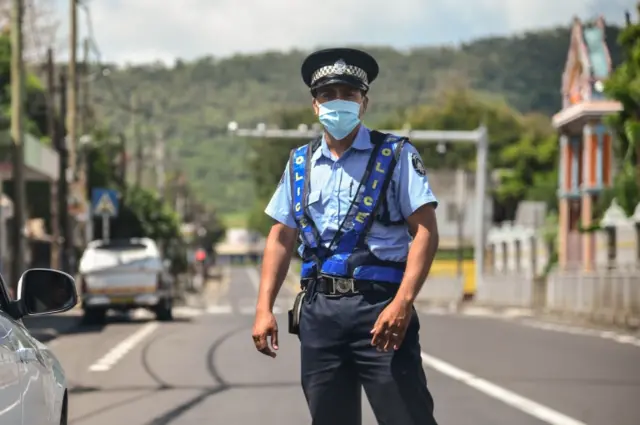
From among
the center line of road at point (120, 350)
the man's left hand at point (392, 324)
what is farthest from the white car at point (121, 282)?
the man's left hand at point (392, 324)

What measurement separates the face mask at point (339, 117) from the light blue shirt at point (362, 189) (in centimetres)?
7

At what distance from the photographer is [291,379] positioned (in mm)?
16250

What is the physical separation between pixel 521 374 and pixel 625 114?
15013 millimetres

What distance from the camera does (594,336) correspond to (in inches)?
1041

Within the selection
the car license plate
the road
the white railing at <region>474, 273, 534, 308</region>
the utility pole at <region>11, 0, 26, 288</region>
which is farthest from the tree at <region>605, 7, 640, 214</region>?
the white railing at <region>474, 273, 534, 308</region>

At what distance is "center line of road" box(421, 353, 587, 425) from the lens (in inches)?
478

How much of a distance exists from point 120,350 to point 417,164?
53.7ft

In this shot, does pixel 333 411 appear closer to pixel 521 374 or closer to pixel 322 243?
pixel 322 243

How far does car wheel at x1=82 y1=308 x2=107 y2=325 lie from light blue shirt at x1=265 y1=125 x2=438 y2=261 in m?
27.0

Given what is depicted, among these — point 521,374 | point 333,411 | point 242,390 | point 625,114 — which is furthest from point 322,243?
point 625,114

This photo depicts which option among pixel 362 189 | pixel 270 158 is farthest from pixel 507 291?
pixel 270 158

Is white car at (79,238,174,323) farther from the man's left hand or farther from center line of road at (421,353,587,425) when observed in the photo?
the man's left hand

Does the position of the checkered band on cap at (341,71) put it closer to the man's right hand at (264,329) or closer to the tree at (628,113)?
the man's right hand at (264,329)

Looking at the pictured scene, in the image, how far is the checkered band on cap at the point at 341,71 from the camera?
6023 mm
